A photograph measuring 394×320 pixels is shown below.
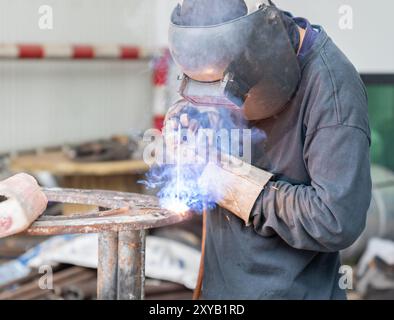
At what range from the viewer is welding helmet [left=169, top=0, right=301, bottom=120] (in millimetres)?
2080

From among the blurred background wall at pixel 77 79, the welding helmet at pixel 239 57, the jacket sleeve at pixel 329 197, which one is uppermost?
the welding helmet at pixel 239 57

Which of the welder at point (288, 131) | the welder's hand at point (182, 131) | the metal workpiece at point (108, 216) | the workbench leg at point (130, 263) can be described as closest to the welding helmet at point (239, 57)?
the welder at point (288, 131)

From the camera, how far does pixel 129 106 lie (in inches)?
284

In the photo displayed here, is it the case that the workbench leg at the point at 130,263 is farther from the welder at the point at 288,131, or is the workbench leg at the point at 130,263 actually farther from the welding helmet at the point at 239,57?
the welding helmet at the point at 239,57

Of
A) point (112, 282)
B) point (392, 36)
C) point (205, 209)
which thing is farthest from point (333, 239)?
point (392, 36)

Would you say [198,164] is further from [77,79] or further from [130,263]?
[77,79]

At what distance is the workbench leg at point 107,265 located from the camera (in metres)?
2.50

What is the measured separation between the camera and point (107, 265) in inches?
99.4

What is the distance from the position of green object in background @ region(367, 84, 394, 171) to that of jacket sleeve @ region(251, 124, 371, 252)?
320 cm

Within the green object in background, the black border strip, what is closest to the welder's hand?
the black border strip

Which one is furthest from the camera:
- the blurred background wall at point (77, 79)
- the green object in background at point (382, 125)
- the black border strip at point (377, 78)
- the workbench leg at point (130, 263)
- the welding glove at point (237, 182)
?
the blurred background wall at point (77, 79)

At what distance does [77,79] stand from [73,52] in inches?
13.3

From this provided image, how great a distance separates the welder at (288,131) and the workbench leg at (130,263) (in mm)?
320

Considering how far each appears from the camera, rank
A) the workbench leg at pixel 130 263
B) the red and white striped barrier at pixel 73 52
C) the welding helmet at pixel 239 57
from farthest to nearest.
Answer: the red and white striped barrier at pixel 73 52 → the workbench leg at pixel 130 263 → the welding helmet at pixel 239 57
